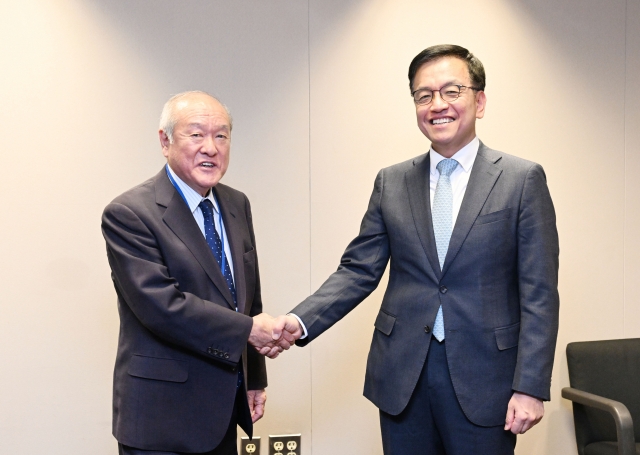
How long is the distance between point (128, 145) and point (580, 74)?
2387 millimetres

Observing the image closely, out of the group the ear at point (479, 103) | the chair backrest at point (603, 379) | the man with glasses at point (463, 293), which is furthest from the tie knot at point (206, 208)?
the chair backrest at point (603, 379)

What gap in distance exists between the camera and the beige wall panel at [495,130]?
135 inches

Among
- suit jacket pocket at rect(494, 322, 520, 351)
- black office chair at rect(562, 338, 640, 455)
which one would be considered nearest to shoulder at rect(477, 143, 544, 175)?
suit jacket pocket at rect(494, 322, 520, 351)

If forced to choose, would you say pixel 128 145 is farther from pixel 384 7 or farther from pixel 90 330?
pixel 384 7

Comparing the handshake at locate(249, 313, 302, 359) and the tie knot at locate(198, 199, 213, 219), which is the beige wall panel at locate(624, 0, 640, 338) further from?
the tie knot at locate(198, 199, 213, 219)

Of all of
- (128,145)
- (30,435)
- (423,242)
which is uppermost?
(128,145)

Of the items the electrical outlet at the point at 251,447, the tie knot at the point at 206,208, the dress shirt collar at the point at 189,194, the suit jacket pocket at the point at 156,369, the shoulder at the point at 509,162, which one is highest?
the shoulder at the point at 509,162

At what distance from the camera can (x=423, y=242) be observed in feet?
7.37

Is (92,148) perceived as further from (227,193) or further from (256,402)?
(256,402)

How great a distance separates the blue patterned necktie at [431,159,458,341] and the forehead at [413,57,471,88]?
0.28m

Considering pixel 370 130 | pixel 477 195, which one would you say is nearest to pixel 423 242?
pixel 477 195

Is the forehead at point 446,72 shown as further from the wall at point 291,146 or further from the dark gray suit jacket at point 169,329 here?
the wall at point 291,146

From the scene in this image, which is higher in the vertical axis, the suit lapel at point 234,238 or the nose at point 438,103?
the nose at point 438,103

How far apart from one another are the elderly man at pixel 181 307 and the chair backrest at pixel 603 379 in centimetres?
179
